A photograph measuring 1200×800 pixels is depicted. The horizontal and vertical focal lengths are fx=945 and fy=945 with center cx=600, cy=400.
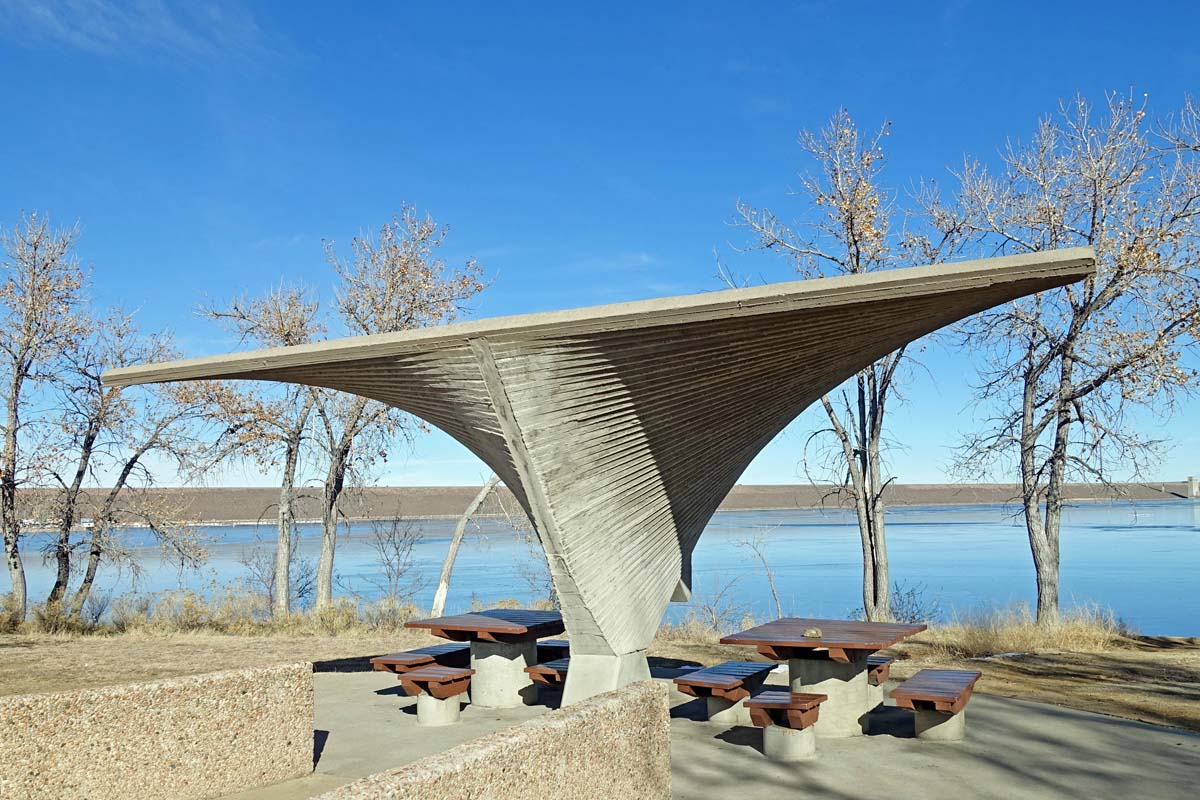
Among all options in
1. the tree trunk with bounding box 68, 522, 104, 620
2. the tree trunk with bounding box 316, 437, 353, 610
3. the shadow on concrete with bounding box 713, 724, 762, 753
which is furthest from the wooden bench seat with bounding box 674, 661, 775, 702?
the tree trunk with bounding box 68, 522, 104, 620

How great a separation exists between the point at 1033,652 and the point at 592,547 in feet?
20.2

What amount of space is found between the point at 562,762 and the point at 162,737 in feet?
7.11

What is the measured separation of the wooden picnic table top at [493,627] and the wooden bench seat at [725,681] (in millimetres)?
1024

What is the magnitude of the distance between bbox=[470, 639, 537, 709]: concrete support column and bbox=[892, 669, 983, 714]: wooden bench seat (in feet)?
8.49

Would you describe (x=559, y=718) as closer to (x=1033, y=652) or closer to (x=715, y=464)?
(x=715, y=464)

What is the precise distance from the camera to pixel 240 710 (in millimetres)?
4543

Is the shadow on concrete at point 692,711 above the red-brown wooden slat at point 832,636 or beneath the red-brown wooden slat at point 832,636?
beneath

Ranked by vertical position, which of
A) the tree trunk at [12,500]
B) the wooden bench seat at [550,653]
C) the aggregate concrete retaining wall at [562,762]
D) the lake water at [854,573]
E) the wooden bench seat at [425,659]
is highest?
the tree trunk at [12,500]

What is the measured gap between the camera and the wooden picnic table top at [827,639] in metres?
5.47

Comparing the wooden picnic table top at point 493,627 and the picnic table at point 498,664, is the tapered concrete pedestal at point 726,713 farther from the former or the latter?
the picnic table at point 498,664

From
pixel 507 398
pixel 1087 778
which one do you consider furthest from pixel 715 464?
pixel 1087 778

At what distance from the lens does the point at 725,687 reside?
5.65 meters

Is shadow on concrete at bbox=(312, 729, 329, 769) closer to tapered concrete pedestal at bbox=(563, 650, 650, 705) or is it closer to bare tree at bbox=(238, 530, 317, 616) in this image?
tapered concrete pedestal at bbox=(563, 650, 650, 705)

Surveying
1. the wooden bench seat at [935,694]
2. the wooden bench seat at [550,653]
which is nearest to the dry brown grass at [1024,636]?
the wooden bench seat at [935,694]
